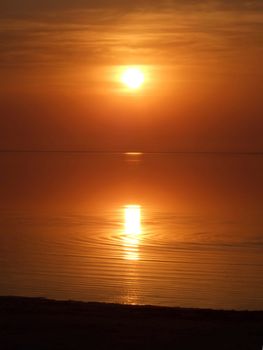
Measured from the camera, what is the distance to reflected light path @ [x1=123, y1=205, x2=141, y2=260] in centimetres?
1969

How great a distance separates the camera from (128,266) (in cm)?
1723

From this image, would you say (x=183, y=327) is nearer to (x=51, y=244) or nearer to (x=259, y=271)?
(x=259, y=271)

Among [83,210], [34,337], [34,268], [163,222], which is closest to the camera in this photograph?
[34,337]

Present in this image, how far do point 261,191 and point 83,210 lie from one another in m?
18.8

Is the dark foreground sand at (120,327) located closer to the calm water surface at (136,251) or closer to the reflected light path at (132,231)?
the calm water surface at (136,251)

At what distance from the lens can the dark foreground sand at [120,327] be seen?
804cm

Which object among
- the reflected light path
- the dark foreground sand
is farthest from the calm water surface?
the dark foreground sand

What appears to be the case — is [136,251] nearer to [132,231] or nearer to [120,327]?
[132,231]

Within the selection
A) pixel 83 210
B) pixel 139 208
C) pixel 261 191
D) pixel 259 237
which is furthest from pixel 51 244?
pixel 261 191

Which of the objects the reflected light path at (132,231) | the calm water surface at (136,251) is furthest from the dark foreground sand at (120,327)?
the reflected light path at (132,231)

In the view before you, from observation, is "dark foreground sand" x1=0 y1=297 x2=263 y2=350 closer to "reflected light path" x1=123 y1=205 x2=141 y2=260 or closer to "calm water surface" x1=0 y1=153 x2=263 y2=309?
"calm water surface" x1=0 y1=153 x2=263 y2=309

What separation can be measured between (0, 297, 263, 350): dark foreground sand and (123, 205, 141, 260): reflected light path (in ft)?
26.6

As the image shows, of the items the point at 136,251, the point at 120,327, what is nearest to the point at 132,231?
the point at 136,251

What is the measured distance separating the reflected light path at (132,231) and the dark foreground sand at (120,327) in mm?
8106
